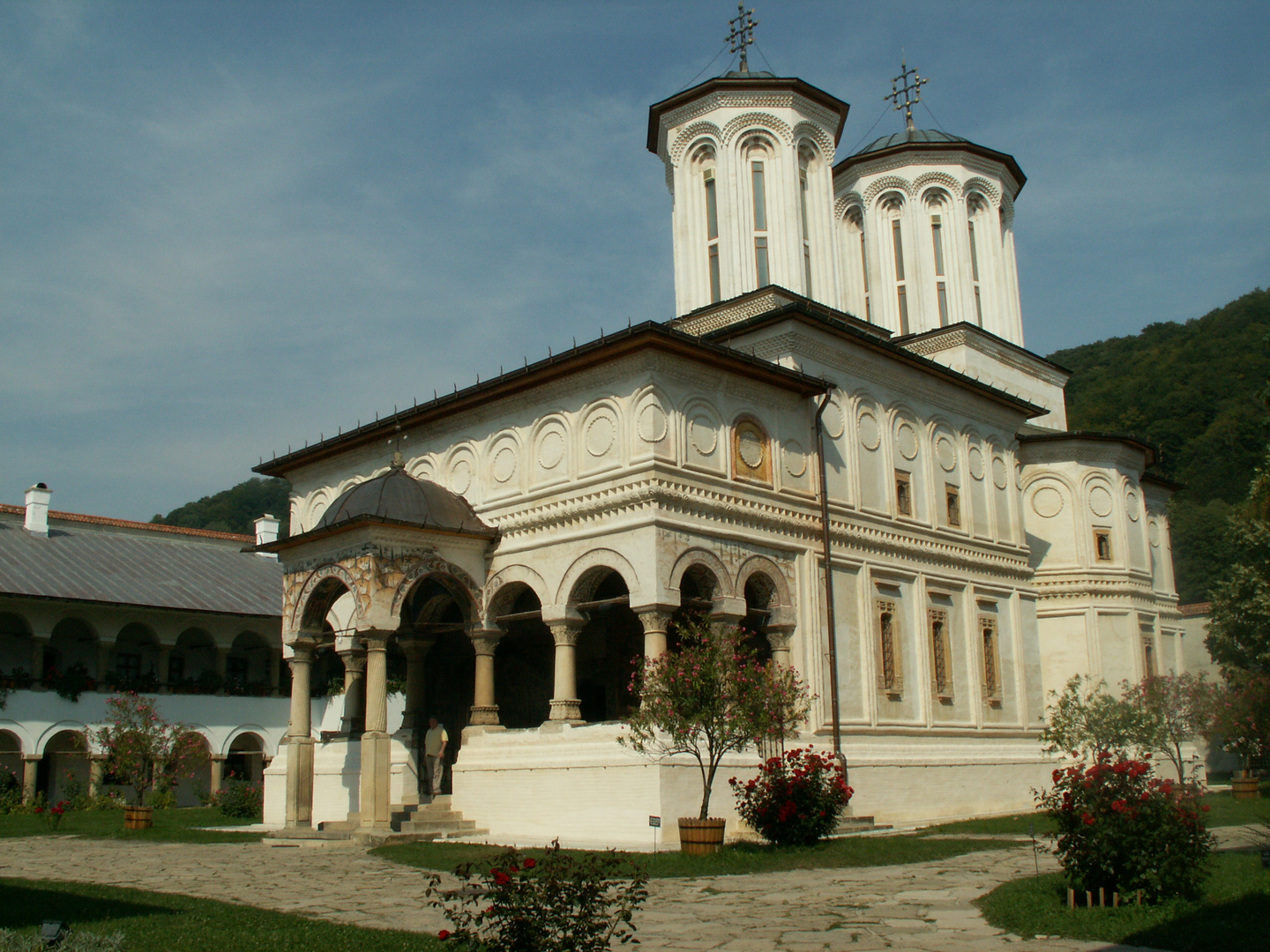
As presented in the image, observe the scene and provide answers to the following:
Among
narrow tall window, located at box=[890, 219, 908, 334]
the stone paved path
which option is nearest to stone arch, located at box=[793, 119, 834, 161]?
narrow tall window, located at box=[890, 219, 908, 334]

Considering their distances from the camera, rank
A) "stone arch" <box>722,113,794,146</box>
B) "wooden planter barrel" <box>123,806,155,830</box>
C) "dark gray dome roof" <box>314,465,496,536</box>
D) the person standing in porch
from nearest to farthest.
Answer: "dark gray dome roof" <box>314,465,496,536</box> < the person standing in porch < "wooden planter barrel" <box>123,806,155,830</box> < "stone arch" <box>722,113,794,146</box>

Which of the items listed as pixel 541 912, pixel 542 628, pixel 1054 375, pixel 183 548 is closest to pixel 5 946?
pixel 541 912

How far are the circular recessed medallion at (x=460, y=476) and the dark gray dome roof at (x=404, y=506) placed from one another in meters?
0.71

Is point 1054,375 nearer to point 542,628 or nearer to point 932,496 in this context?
point 932,496

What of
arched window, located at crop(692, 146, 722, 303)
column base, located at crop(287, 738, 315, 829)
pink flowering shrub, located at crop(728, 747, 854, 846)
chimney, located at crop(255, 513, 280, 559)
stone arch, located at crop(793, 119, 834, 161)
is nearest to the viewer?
pink flowering shrub, located at crop(728, 747, 854, 846)

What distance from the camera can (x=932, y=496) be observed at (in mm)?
20844

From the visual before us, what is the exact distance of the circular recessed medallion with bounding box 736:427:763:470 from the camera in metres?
17.4

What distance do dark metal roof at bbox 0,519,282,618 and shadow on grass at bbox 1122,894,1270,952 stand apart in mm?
26211

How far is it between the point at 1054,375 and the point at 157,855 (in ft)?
68.9

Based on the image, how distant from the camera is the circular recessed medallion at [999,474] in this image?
22.7 m

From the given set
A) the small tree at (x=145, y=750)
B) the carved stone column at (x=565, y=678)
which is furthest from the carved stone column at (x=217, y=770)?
the carved stone column at (x=565, y=678)

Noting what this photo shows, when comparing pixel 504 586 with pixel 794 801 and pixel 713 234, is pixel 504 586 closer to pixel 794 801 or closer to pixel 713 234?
pixel 794 801

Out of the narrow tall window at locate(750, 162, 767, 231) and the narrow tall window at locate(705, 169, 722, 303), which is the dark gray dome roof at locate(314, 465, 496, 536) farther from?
the narrow tall window at locate(750, 162, 767, 231)

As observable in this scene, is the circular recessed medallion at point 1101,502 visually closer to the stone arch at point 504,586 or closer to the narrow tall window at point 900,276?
the narrow tall window at point 900,276
